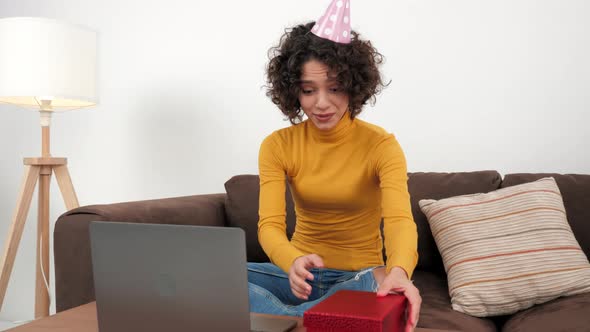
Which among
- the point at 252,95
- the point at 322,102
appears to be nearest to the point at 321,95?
the point at 322,102

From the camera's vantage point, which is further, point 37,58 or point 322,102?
point 37,58

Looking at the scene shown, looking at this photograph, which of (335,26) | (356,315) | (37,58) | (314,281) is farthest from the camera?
(37,58)

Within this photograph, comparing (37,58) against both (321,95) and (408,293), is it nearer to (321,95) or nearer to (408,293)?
(321,95)

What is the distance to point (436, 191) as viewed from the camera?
1.77 metres

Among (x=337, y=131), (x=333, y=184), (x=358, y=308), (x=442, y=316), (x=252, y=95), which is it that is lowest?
(x=442, y=316)

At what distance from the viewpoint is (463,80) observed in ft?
6.57

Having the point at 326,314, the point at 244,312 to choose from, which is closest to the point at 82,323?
the point at 244,312

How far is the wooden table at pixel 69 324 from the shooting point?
879 millimetres

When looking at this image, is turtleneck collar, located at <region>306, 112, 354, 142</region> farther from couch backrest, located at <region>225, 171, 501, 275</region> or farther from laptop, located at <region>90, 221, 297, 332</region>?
laptop, located at <region>90, 221, 297, 332</region>

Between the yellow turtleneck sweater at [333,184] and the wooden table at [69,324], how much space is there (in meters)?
0.42

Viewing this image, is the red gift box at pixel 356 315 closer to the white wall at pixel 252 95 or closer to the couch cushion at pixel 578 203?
the couch cushion at pixel 578 203

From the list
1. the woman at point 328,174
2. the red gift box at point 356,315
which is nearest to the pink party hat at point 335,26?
the woman at point 328,174

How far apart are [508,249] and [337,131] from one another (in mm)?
601

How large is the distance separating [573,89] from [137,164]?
1.87m
